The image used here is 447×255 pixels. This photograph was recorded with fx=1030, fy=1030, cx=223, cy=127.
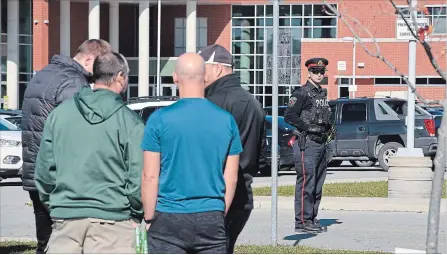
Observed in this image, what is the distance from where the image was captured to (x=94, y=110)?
609 cm

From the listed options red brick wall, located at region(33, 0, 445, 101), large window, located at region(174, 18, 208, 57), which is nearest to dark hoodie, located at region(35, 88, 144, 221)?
red brick wall, located at region(33, 0, 445, 101)

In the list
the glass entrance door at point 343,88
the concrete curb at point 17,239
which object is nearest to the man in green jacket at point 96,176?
the concrete curb at point 17,239

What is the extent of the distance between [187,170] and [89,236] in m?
0.71

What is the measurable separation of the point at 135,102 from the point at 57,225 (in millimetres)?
15015

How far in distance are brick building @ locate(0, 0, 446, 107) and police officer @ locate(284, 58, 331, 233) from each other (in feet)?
147

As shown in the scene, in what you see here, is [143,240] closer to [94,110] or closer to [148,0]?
[94,110]

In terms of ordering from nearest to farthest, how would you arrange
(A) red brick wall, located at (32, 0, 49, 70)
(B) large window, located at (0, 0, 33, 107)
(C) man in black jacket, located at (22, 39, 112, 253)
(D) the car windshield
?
(C) man in black jacket, located at (22, 39, 112, 253)
(D) the car windshield
(A) red brick wall, located at (32, 0, 49, 70)
(B) large window, located at (0, 0, 33, 107)

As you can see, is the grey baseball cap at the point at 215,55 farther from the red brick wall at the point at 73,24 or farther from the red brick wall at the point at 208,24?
the red brick wall at the point at 208,24

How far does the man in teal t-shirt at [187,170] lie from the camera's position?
5.91 meters

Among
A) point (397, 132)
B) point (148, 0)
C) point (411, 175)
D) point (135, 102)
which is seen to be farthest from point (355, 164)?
point (148, 0)

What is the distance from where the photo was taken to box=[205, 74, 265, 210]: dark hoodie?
7.19 m

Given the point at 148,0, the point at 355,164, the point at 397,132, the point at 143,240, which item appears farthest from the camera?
the point at 148,0

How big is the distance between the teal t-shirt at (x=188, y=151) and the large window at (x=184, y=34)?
6089 centimetres

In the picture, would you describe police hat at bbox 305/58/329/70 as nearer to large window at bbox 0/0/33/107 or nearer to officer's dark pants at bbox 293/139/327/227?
officer's dark pants at bbox 293/139/327/227
